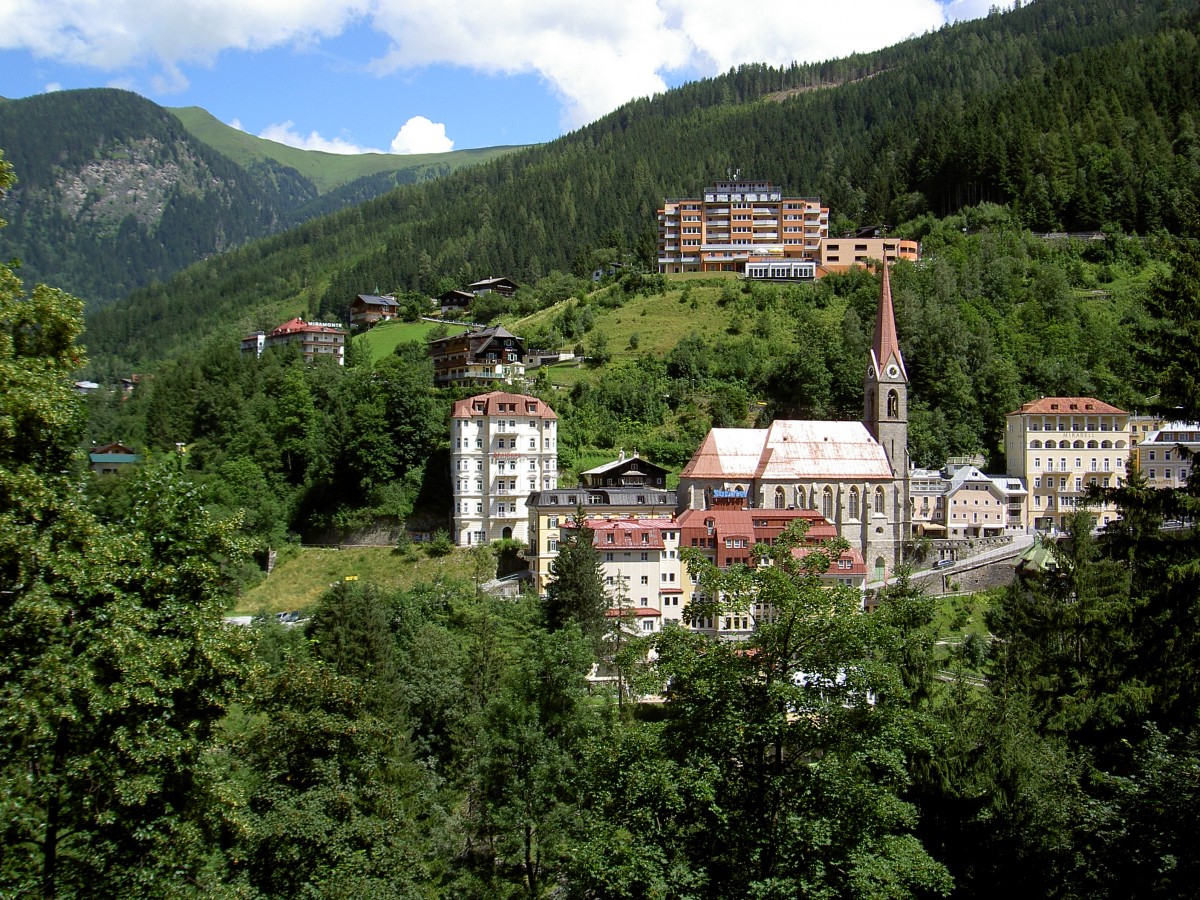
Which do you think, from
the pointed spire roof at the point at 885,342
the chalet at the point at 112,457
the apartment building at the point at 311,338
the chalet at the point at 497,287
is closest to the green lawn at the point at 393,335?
the apartment building at the point at 311,338

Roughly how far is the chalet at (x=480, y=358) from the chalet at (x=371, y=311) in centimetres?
3575

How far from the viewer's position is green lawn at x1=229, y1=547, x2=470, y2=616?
203 feet

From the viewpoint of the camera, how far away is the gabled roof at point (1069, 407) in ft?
226

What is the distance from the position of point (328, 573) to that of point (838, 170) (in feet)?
327

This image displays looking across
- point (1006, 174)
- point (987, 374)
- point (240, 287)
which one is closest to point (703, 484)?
point (987, 374)

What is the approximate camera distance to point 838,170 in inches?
5448

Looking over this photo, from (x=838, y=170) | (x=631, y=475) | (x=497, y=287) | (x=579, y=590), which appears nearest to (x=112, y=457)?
(x=497, y=287)

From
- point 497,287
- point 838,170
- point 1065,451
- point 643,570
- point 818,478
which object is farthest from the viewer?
point 838,170

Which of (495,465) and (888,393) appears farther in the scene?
(888,393)

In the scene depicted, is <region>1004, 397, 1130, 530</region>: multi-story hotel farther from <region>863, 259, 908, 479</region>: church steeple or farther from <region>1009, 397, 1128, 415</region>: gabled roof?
<region>863, 259, 908, 479</region>: church steeple

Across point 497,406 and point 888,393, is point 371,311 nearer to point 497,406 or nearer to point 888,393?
point 497,406

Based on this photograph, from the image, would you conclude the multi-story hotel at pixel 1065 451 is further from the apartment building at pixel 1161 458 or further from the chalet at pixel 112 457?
the chalet at pixel 112 457

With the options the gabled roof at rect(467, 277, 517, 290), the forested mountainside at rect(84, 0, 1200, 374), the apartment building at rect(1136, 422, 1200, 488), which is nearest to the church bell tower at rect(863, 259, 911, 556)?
the apartment building at rect(1136, 422, 1200, 488)

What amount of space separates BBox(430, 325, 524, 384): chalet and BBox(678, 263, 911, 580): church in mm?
24261
